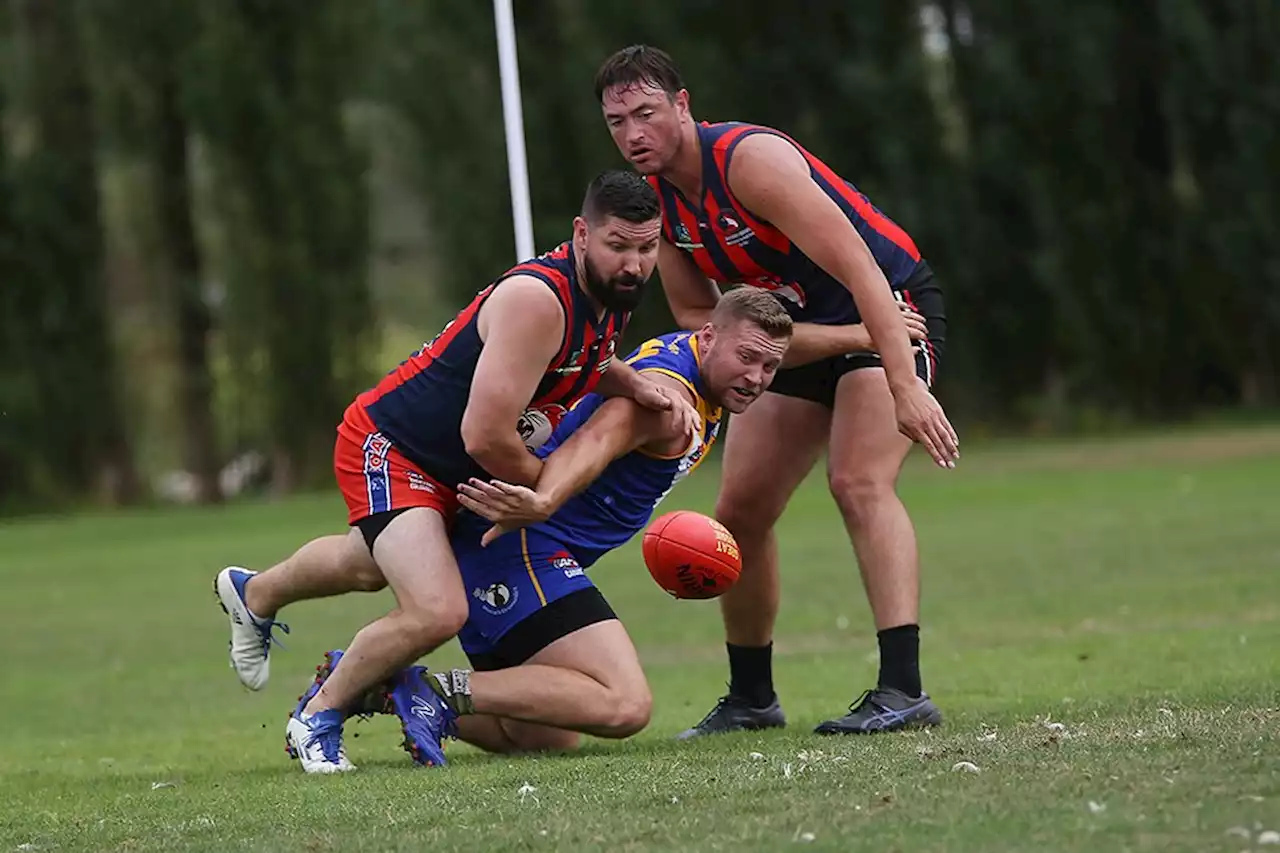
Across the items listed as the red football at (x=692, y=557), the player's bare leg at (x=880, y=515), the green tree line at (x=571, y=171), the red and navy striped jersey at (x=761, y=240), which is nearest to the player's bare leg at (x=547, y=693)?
the red football at (x=692, y=557)

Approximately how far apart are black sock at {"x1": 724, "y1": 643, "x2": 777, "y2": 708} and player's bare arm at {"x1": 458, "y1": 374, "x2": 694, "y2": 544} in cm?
93

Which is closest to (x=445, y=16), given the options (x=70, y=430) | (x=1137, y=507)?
(x=70, y=430)

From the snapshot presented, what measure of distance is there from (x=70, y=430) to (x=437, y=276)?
20.3 feet

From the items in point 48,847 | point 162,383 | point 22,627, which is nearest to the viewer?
point 48,847

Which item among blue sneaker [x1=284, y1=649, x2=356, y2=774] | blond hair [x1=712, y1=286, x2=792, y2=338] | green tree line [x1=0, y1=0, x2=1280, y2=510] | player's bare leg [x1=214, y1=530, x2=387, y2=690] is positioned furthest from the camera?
green tree line [x1=0, y1=0, x2=1280, y2=510]

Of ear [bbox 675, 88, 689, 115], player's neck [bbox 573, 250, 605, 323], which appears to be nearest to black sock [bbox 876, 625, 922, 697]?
player's neck [bbox 573, 250, 605, 323]

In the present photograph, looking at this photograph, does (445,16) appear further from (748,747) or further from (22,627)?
(748,747)

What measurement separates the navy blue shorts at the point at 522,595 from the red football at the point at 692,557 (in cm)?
28

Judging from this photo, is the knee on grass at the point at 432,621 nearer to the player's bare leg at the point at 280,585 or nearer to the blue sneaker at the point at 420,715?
the blue sneaker at the point at 420,715

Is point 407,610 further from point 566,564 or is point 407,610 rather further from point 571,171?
point 571,171

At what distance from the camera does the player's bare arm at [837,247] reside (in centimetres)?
615

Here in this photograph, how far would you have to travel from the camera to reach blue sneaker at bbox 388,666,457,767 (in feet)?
20.1

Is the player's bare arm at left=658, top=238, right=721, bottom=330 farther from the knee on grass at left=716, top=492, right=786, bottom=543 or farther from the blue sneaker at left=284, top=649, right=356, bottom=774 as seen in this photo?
the blue sneaker at left=284, top=649, right=356, bottom=774

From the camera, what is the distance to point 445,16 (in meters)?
28.1
